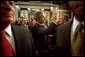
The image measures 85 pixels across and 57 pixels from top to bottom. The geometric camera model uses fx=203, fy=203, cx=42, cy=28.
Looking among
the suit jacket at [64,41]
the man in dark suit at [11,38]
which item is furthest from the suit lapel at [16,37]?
the suit jacket at [64,41]

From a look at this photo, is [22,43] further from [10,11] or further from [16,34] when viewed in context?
[10,11]

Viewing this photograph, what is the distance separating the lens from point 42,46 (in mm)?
976

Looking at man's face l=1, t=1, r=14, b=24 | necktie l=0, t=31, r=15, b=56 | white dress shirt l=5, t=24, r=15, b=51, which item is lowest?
necktie l=0, t=31, r=15, b=56

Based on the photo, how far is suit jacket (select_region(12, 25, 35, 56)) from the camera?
2.95 feet

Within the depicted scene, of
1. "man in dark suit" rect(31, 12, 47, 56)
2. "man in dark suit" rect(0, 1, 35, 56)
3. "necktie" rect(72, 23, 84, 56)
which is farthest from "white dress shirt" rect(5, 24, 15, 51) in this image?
"necktie" rect(72, 23, 84, 56)

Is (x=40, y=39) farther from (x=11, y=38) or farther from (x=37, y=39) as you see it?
(x=11, y=38)

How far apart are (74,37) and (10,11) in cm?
30

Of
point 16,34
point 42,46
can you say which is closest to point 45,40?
point 42,46

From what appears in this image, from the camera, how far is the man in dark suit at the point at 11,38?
0.87 meters

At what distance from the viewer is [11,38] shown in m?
0.90

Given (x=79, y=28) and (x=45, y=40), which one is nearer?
(x=79, y=28)

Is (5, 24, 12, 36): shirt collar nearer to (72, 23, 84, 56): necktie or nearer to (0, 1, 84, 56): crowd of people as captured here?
(0, 1, 84, 56): crowd of people

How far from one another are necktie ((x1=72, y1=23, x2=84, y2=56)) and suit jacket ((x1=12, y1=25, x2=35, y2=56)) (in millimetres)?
189

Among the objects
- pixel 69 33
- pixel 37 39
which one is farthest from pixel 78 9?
pixel 37 39
